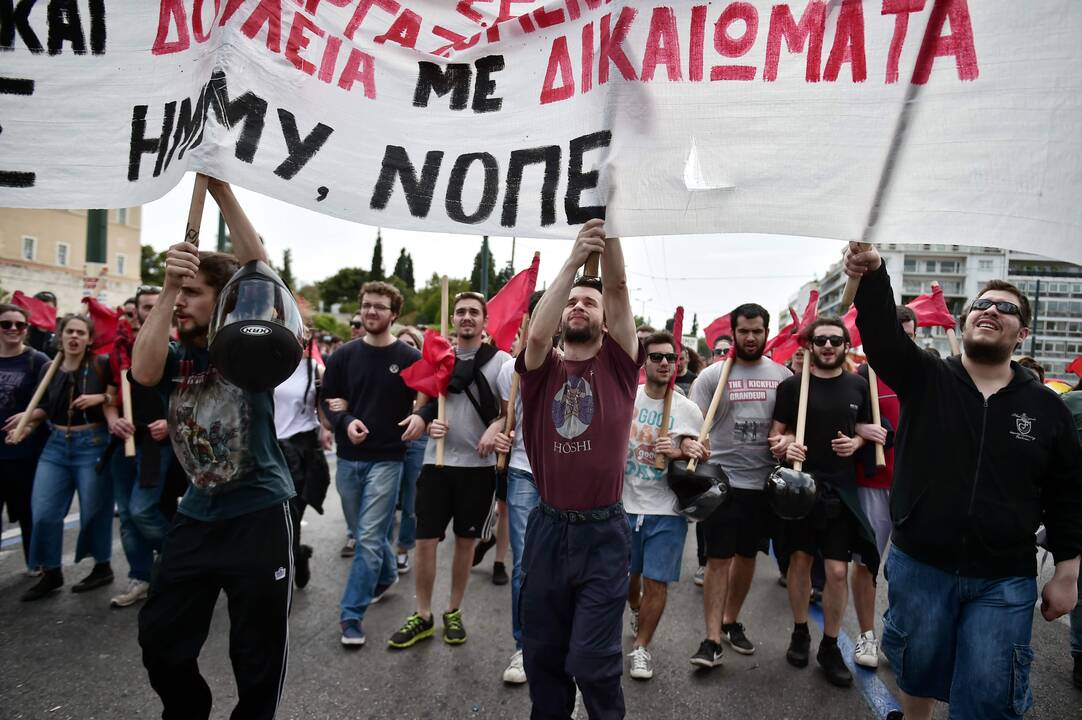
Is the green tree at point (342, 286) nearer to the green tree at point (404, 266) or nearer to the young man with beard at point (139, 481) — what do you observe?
the green tree at point (404, 266)

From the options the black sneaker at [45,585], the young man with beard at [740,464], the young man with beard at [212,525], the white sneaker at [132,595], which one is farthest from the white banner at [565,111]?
the black sneaker at [45,585]

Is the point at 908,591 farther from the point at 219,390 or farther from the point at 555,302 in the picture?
the point at 219,390

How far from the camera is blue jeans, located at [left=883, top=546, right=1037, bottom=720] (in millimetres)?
2371

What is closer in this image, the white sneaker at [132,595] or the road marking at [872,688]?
the road marking at [872,688]

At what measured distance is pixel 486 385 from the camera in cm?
452

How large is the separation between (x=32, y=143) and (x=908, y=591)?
396 centimetres

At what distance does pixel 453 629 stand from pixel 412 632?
0.85 ft

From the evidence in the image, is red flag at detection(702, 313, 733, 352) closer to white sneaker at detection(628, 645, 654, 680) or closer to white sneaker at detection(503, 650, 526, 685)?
white sneaker at detection(628, 645, 654, 680)

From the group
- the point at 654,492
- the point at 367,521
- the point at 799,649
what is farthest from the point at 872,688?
the point at 367,521

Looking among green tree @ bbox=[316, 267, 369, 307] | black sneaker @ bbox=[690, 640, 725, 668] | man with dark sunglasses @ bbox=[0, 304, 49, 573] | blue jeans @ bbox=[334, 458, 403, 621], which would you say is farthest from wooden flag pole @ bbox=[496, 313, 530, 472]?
green tree @ bbox=[316, 267, 369, 307]

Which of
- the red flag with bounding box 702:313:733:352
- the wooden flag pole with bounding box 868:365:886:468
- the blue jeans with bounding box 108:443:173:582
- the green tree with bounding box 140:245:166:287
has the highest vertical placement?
the green tree with bounding box 140:245:166:287

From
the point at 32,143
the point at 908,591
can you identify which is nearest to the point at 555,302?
the point at 908,591

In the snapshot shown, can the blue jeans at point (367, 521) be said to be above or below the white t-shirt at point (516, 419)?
below

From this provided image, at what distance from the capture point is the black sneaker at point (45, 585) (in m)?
4.47
